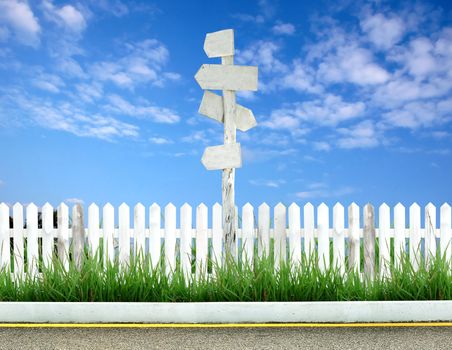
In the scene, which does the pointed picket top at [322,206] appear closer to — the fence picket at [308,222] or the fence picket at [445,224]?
the fence picket at [308,222]

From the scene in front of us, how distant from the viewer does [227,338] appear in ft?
18.9

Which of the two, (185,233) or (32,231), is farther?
(32,231)

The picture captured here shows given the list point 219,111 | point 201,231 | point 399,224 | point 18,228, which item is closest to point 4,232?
point 18,228

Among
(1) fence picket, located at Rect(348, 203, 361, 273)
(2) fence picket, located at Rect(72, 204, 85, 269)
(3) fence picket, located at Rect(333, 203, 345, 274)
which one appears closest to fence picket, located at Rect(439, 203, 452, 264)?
(1) fence picket, located at Rect(348, 203, 361, 273)

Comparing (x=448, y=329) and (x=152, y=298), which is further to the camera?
(x=152, y=298)

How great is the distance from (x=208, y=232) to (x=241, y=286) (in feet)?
7.97

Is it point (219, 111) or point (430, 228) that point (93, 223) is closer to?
point (219, 111)

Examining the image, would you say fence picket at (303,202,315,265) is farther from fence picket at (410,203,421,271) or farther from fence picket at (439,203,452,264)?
fence picket at (439,203,452,264)

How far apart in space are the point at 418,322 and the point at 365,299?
2.75 ft

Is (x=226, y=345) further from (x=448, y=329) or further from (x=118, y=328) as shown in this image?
(x=448, y=329)

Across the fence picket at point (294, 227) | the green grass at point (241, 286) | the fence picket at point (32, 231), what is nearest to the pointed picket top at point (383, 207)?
the fence picket at point (294, 227)

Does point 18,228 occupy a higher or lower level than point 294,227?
higher

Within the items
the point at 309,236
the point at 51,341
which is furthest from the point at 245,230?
the point at 51,341

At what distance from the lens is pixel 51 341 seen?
5.77 m
